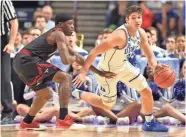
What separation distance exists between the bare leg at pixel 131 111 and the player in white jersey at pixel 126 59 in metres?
1.22

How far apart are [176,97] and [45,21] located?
11.5 ft

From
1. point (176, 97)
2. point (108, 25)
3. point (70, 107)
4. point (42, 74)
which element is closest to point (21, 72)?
point (42, 74)

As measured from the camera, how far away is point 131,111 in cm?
963

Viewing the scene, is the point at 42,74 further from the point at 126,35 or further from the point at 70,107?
the point at 70,107

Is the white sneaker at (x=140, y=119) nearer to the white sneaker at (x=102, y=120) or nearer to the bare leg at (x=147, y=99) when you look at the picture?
the white sneaker at (x=102, y=120)

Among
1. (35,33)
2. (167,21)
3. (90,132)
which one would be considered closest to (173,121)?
(90,132)

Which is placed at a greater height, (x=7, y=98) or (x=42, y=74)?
(x=42, y=74)

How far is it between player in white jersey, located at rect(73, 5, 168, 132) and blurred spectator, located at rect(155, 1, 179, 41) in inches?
200

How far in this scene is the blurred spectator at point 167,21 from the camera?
13297mm

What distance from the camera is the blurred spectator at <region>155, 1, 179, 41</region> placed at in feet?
43.6

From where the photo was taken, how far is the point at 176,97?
9758 mm

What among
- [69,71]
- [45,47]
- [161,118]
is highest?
[45,47]

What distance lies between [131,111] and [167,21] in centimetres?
426

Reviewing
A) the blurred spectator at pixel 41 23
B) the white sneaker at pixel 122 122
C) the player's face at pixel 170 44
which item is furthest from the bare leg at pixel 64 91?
the blurred spectator at pixel 41 23
